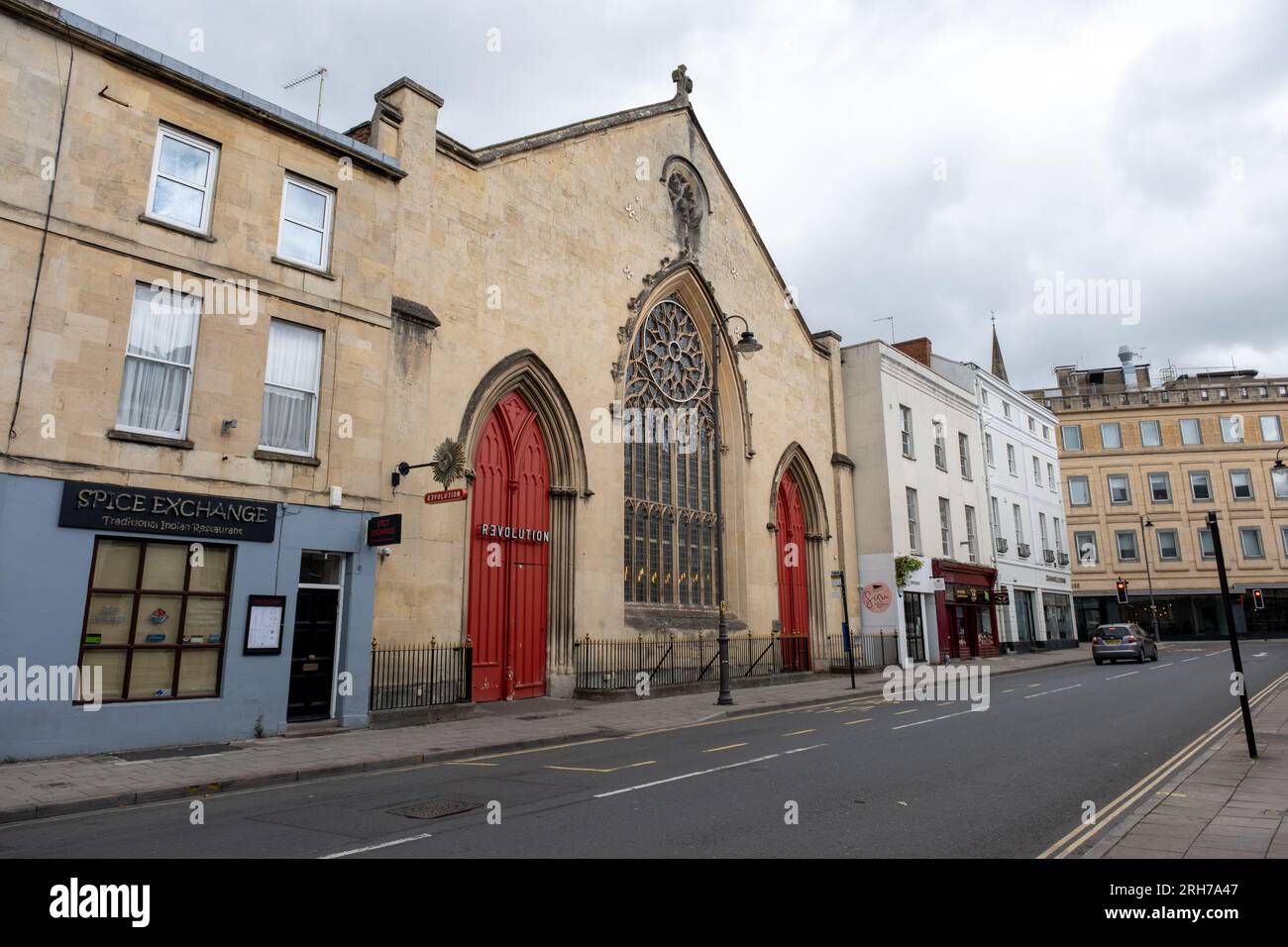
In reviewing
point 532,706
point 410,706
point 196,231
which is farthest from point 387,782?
point 196,231

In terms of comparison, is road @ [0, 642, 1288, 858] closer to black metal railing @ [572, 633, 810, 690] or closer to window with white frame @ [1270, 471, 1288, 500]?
black metal railing @ [572, 633, 810, 690]

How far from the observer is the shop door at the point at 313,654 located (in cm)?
1322

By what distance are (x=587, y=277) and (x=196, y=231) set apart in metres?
10.4

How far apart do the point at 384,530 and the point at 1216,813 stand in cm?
1161

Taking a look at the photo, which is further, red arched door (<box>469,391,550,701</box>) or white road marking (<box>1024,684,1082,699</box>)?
white road marking (<box>1024,684,1082,699</box>)

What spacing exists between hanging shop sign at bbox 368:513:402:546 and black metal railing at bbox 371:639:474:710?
187 centimetres

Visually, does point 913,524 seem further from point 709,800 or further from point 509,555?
point 709,800

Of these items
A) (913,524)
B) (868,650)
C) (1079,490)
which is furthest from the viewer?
(1079,490)

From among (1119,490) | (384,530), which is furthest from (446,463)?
(1119,490)

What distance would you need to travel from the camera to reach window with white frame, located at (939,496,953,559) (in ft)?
113

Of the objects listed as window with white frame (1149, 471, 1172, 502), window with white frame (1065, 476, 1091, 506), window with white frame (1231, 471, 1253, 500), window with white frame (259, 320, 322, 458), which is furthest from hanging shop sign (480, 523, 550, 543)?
window with white frame (1231, 471, 1253, 500)

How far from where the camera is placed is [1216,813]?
679cm

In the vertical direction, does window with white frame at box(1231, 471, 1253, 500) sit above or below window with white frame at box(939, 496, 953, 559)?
above

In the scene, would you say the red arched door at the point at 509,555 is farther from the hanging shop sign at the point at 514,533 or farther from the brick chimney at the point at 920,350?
the brick chimney at the point at 920,350
